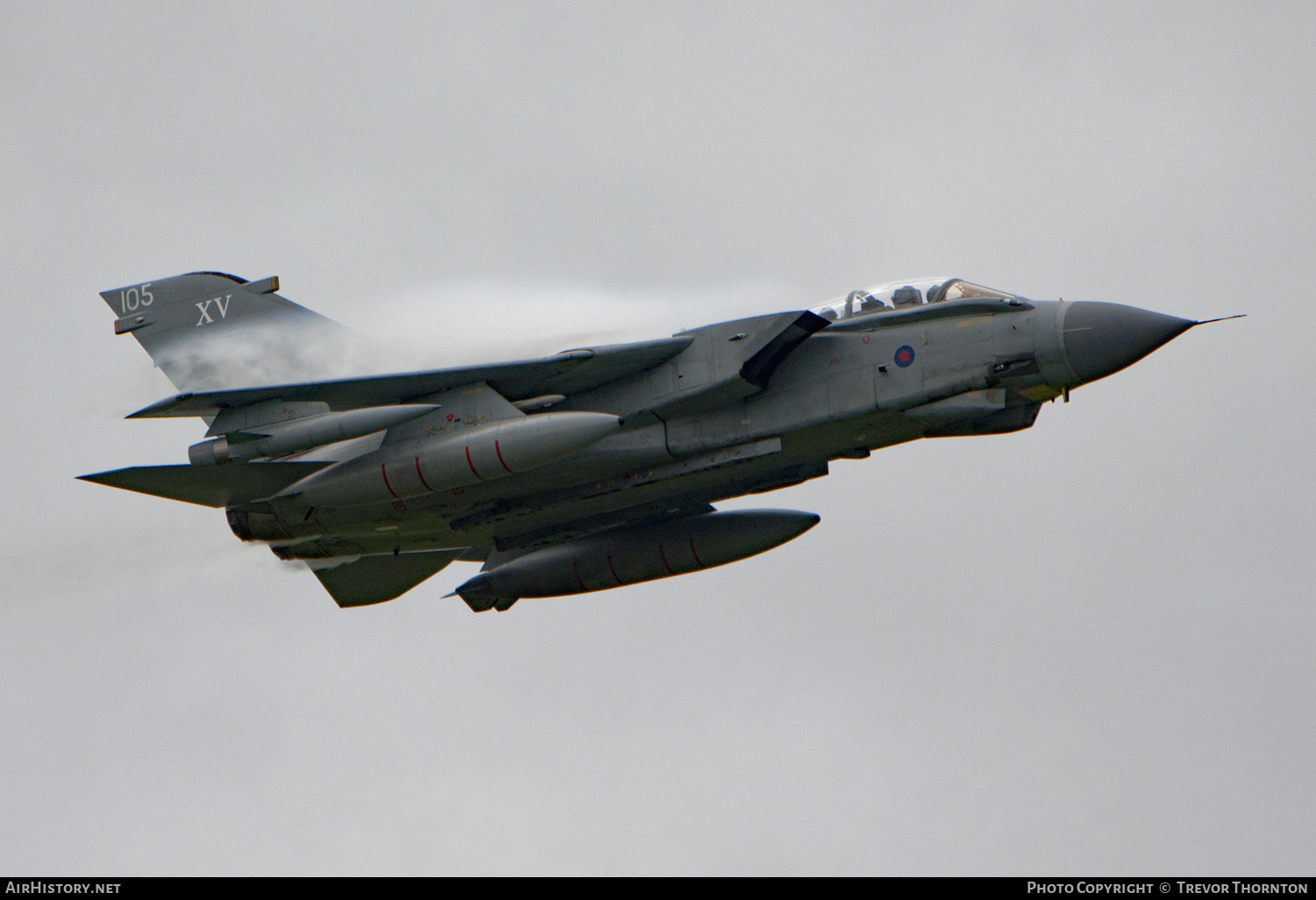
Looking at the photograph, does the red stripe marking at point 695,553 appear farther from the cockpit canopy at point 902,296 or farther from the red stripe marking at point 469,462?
the red stripe marking at point 469,462

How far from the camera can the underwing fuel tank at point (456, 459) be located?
17.1 m

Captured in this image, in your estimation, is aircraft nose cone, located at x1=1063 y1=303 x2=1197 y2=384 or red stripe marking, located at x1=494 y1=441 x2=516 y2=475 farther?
red stripe marking, located at x1=494 y1=441 x2=516 y2=475

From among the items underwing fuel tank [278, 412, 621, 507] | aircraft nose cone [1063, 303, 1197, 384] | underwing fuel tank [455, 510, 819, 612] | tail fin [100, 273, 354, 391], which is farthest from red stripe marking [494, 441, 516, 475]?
aircraft nose cone [1063, 303, 1197, 384]

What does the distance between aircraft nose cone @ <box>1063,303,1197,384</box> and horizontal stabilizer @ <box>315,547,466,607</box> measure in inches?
403

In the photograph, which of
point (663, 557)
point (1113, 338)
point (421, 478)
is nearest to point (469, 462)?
point (421, 478)

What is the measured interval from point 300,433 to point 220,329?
435 cm

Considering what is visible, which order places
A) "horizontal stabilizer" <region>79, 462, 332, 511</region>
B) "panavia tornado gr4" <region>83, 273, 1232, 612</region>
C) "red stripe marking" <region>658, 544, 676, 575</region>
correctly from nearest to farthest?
1. "panavia tornado gr4" <region>83, 273, 1232, 612</region>
2. "horizontal stabilizer" <region>79, 462, 332, 511</region>
3. "red stripe marking" <region>658, 544, 676, 575</region>

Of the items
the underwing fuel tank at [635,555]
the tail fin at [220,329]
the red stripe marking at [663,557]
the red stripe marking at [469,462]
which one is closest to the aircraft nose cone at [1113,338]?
the underwing fuel tank at [635,555]

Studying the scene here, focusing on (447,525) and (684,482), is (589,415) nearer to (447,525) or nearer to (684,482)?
(684,482)

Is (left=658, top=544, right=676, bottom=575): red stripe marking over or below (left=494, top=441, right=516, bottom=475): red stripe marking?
below

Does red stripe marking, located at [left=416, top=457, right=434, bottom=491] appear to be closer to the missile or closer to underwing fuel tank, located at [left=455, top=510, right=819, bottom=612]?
the missile

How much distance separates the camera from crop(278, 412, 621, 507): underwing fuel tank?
1706 centimetres

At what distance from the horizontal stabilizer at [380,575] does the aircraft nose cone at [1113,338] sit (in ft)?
33.6
